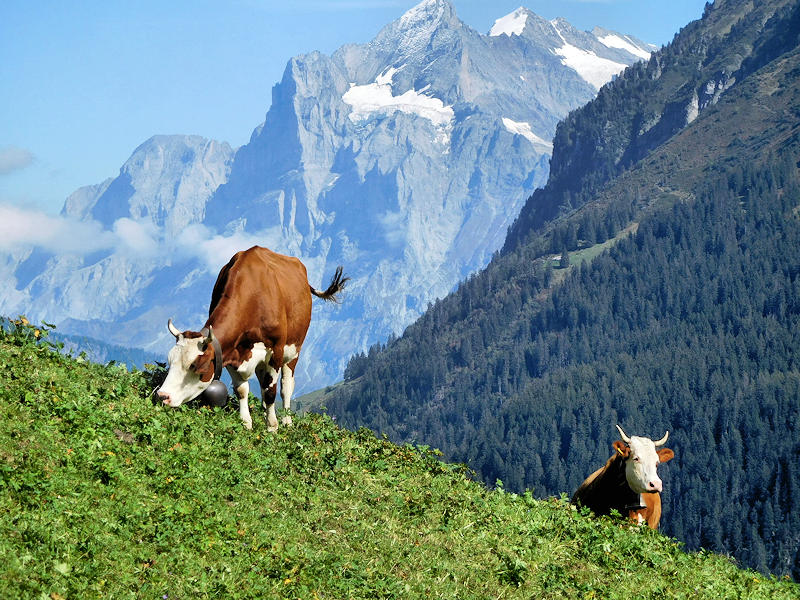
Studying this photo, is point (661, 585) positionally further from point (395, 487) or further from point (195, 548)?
point (195, 548)

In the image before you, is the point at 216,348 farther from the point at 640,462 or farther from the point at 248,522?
the point at 640,462

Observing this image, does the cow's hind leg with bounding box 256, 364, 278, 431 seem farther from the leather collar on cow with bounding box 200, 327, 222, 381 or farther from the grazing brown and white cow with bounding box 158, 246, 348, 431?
the leather collar on cow with bounding box 200, 327, 222, 381

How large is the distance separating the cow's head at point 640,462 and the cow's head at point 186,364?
373 inches

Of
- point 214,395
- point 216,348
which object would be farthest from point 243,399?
point 216,348

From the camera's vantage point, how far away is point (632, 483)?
2219 centimetres

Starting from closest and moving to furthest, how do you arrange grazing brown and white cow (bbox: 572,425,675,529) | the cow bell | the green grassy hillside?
the green grassy hillside, the cow bell, grazing brown and white cow (bbox: 572,425,675,529)

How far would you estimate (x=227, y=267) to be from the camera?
22.0 m

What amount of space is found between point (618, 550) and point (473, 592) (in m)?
4.05

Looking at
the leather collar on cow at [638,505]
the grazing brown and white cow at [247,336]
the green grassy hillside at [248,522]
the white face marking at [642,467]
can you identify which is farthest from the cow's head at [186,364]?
the leather collar on cow at [638,505]

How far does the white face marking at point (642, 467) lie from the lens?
2177 centimetres

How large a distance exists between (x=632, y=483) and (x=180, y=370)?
10.7m

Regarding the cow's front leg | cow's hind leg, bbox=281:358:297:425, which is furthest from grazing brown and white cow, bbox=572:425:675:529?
the cow's front leg

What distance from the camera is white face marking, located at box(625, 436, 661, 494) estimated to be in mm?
21766

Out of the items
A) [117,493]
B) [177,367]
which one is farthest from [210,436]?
[117,493]
